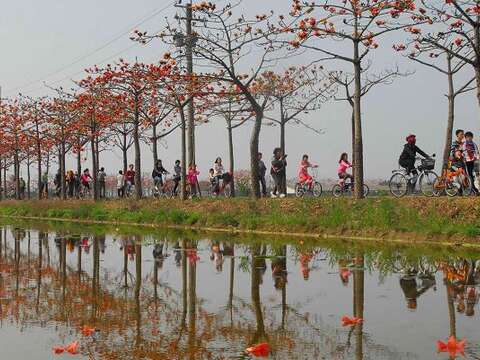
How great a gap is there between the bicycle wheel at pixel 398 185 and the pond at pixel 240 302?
5.87 meters

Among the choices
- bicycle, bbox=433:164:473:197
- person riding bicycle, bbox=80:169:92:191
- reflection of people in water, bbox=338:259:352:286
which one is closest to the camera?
reflection of people in water, bbox=338:259:352:286

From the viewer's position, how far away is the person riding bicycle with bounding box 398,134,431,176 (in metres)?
21.2

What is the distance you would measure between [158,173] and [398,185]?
17202 mm

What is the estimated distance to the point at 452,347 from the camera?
6090mm

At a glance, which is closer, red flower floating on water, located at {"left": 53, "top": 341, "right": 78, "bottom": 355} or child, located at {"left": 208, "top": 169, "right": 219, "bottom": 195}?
red flower floating on water, located at {"left": 53, "top": 341, "right": 78, "bottom": 355}

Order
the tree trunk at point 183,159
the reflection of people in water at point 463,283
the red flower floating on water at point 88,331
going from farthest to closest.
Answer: the tree trunk at point 183,159 < the reflection of people in water at point 463,283 < the red flower floating on water at point 88,331

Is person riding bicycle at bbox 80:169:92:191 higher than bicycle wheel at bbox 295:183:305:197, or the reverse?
person riding bicycle at bbox 80:169:92:191

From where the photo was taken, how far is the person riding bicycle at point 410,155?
21.2m

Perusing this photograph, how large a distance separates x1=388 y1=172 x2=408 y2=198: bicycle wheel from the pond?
587 centimetres

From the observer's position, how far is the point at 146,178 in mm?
89500

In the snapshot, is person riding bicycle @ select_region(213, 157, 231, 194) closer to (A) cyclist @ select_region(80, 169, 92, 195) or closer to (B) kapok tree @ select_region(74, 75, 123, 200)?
(B) kapok tree @ select_region(74, 75, 123, 200)

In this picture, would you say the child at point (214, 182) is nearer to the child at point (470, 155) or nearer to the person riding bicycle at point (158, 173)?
the person riding bicycle at point (158, 173)

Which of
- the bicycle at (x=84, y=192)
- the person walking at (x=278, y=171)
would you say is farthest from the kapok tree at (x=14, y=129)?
the person walking at (x=278, y=171)

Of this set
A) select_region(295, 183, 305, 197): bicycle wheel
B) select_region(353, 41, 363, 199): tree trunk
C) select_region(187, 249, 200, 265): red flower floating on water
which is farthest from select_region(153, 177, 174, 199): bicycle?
select_region(187, 249, 200, 265): red flower floating on water
